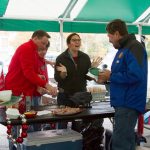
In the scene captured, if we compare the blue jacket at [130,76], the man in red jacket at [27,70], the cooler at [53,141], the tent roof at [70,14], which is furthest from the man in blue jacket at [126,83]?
the tent roof at [70,14]

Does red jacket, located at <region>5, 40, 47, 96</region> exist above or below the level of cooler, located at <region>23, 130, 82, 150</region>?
above

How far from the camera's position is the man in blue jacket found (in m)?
2.30

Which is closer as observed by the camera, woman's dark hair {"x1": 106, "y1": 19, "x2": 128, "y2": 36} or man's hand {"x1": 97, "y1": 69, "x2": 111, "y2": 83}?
woman's dark hair {"x1": 106, "y1": 19, "x2": 128, "y2": 36}

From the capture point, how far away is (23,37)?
5125 mm

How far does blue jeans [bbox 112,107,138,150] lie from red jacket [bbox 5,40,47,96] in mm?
791

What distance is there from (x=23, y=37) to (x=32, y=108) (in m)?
2.54

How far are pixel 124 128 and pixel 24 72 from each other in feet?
3.31

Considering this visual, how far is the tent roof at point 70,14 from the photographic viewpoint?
4512 mm

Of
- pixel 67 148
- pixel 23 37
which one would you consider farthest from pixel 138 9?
pixel 67 148

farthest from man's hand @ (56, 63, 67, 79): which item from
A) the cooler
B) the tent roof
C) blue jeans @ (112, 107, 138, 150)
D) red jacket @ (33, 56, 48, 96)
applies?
the tent roof

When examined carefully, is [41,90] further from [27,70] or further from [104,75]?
[104,75]

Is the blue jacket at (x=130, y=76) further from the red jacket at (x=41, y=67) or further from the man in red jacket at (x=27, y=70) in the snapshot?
the red jacket at (x=41, y=67)

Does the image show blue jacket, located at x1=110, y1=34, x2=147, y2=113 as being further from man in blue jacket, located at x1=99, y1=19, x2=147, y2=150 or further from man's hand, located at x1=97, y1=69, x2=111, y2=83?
man's hand, located at x1=97, y1=69, x2=111, y2=83

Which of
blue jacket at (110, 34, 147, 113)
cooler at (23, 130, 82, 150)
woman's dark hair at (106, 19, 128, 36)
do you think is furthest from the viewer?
cooler at (23, 130, 82, 150)
